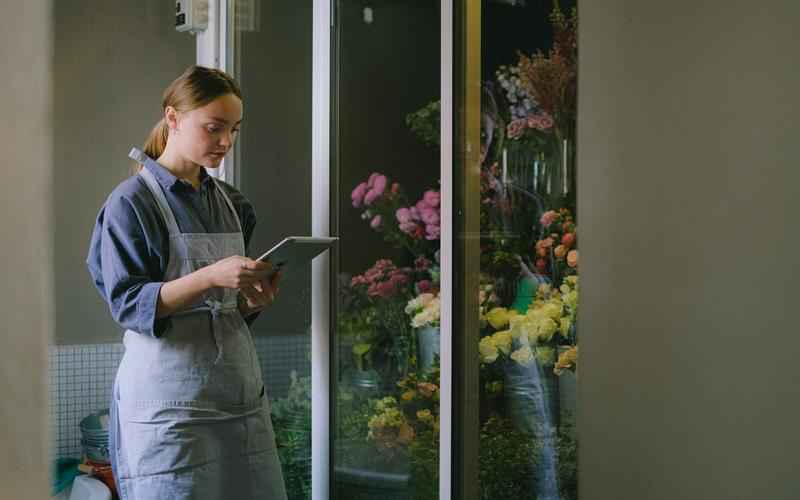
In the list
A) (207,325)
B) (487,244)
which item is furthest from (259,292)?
(487,244)

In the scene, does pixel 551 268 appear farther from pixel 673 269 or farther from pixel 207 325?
pixel 207 325

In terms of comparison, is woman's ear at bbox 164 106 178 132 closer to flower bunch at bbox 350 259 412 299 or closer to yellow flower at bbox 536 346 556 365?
flower bunch at bbox 350 259 412 299

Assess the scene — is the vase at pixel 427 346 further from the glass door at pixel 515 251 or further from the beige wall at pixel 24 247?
the beige wall at pixel 24 247

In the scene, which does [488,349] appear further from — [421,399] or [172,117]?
[172,117]

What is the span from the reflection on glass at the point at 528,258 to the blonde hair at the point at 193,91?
1.95ft

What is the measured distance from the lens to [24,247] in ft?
0.48

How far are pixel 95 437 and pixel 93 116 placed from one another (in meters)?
1.27

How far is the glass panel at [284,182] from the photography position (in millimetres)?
2449

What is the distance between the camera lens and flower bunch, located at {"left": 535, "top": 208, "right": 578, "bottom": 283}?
5.75 ft

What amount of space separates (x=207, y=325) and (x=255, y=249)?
0.70 m

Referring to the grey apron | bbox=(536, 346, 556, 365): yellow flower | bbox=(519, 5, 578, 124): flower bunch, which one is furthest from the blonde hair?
bbox=(536, 346, 556, 365): yellow flower

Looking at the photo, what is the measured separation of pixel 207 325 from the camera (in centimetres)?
194

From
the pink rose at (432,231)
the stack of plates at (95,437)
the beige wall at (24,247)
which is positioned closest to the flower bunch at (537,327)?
the pink rose at (432,231)

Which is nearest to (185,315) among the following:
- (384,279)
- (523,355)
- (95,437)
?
(384,279)
